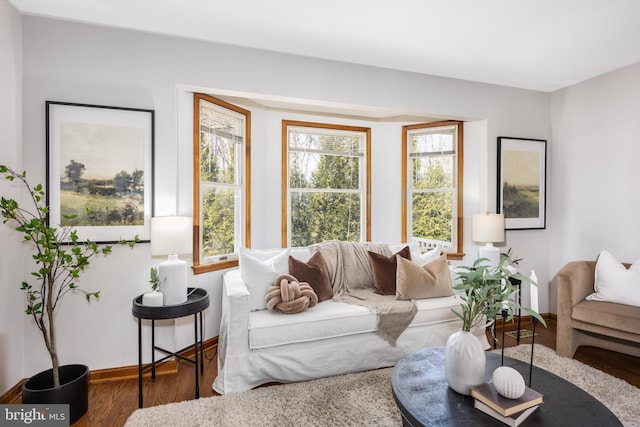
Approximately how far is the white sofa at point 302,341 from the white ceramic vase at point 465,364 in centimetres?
102

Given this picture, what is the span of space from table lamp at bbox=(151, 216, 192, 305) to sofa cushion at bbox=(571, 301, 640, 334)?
3.13m

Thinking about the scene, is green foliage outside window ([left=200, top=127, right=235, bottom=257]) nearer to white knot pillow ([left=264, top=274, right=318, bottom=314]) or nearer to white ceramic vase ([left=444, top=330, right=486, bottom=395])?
white knot pillow ([left=264, top=274, right=318, bottom=314])

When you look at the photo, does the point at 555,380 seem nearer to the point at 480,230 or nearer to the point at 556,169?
the point at 480,230

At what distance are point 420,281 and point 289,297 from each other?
115cm

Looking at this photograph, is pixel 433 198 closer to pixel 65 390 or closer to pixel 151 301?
pixel 151 301

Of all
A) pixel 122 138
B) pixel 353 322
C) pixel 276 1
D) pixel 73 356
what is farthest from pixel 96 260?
pixel 276 1

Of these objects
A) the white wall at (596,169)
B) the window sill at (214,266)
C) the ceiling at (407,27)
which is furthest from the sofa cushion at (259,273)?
the white wall at (596,169)

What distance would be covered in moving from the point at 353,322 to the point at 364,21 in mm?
2239

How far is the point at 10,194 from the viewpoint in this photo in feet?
7.55

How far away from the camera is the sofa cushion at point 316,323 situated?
2.37 meters

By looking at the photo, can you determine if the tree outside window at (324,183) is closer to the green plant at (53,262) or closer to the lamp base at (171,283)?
the lamp base at (171,283)

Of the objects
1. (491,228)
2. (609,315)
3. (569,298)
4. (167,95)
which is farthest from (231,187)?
(609,315)

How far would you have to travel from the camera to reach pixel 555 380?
1.73m

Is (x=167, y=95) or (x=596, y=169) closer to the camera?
(x=167, y=95)
